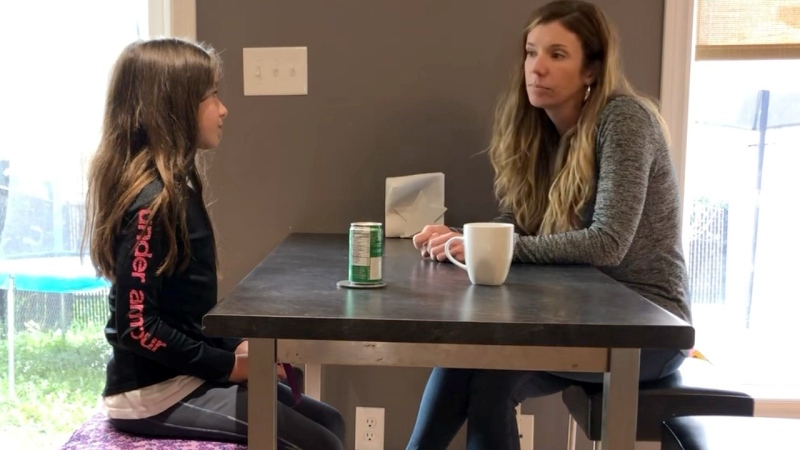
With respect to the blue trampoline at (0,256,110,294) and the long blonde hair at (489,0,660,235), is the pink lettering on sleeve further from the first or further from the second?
the blue trampoline at (0,256,110,294)

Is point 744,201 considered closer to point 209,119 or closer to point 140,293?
point 209,119

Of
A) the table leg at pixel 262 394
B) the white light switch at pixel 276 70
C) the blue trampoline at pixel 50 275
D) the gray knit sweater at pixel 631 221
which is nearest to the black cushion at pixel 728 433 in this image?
the gray knit sweater at pixel 631 221

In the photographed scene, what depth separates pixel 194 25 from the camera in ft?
6.20

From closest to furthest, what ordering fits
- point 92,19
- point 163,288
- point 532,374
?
1. point 163,288
2. point 532,374
3. point 92,19

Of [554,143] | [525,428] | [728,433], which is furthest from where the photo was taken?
[525,428]

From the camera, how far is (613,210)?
1317 millimetres

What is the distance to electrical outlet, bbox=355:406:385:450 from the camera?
1.99m

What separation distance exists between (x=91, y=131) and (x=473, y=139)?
1081 mm

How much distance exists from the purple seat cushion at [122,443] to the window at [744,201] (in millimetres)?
1394

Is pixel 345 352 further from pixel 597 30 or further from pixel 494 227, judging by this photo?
pixel 597 30

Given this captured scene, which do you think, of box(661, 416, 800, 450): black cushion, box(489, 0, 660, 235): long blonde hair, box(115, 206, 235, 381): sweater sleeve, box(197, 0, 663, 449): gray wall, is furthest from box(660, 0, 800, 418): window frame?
box(115, 206, 235, 381): sweater sleeve

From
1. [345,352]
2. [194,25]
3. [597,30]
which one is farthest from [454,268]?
[194,25]

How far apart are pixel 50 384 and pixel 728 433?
6.12 ft

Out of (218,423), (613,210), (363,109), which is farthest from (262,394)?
(363,109)
